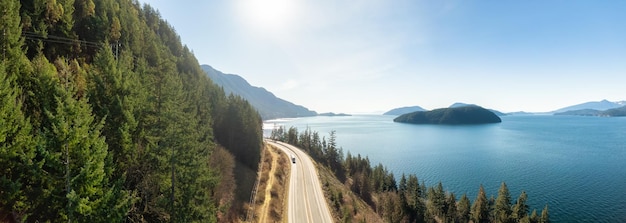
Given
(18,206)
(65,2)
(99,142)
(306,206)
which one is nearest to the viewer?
(18,206)

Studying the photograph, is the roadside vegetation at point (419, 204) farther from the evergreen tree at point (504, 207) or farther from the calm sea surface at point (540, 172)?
the calm sea surface at point (540, 172)

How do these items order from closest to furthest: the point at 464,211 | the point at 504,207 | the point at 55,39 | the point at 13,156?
the point at 13,156, the point at 55,39, the point at 504,207, the point at 464,211

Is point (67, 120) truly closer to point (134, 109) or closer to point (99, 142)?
point (99, 142)

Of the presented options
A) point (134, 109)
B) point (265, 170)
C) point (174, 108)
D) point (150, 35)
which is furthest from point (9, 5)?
point (265, 170)

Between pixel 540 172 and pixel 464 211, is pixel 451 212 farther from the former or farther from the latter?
pixel 540 172

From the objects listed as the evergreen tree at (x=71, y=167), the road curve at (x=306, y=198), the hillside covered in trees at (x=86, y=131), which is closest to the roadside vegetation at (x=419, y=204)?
the road curve at (x=306, y=198)

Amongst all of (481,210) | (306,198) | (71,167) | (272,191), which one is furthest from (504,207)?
(71,167)

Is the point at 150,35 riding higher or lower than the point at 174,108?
higher
